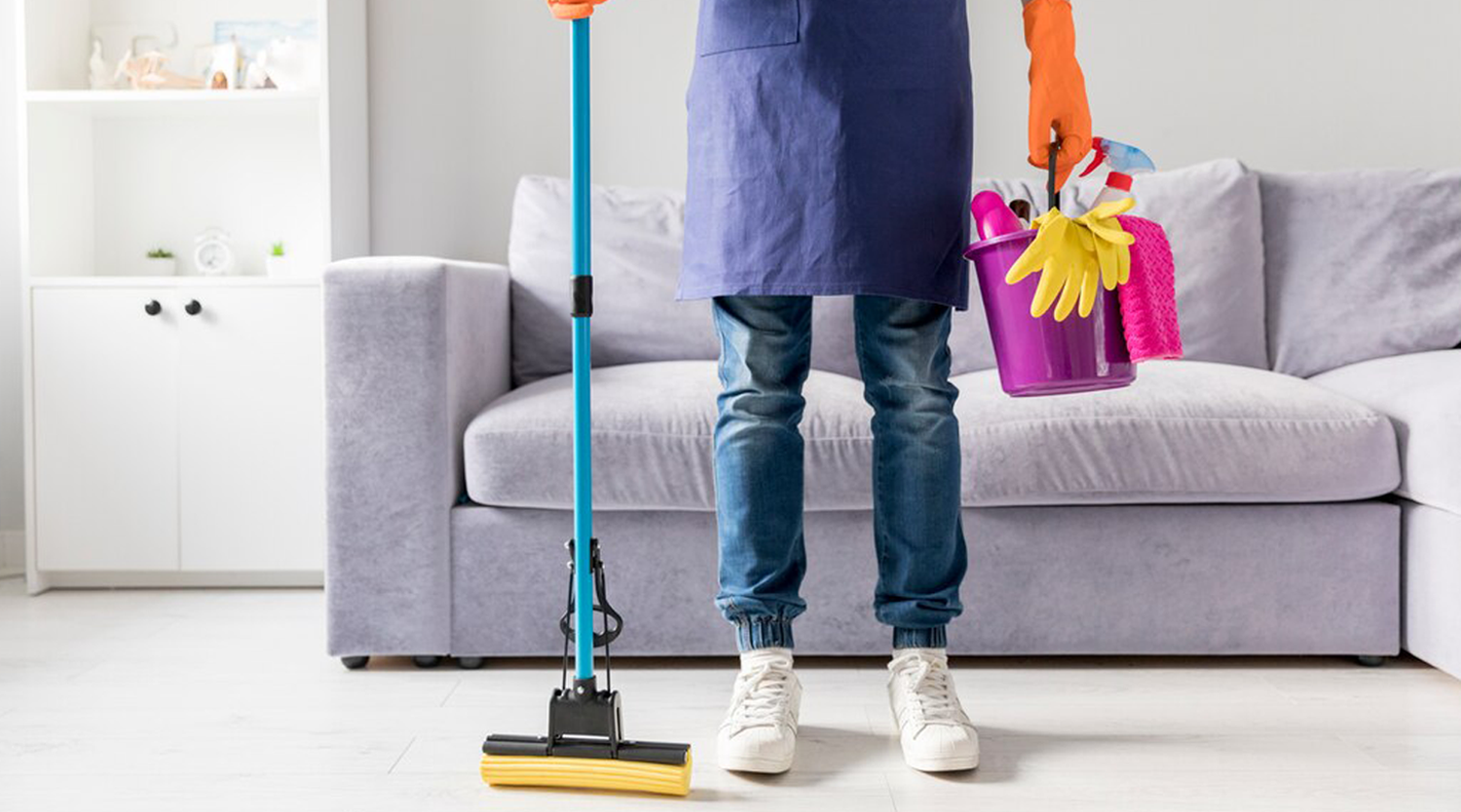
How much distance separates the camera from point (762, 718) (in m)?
1.38

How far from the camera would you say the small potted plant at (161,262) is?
2.64 meters

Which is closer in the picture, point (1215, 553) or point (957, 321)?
point (1215, 553)

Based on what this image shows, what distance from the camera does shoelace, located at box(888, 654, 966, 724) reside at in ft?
4.59

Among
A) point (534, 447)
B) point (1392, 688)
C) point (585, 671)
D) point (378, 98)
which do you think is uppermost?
point (378, 98)

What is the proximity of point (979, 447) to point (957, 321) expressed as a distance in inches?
20.4

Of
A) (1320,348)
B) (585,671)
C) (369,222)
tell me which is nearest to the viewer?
(585,671)

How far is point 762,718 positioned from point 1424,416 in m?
1.03

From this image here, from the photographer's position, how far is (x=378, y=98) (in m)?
2.69

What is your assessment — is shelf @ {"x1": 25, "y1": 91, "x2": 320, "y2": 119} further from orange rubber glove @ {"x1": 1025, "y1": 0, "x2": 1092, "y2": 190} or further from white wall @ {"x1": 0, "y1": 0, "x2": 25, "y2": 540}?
orange rubber glove @ {"x1": 1025, "y1": 0, "x2": 1092, "y2": 190}

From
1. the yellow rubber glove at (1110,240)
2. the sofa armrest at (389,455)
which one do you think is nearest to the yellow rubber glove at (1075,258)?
the yellow rubber glove at (1110,240)

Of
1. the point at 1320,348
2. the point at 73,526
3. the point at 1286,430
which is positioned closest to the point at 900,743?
the point at 1286,430

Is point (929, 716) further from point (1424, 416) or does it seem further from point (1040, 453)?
point (1424, 416)

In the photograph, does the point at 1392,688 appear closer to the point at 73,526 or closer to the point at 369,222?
the point at 369,222

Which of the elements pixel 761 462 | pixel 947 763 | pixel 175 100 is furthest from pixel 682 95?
pixel 947 763
